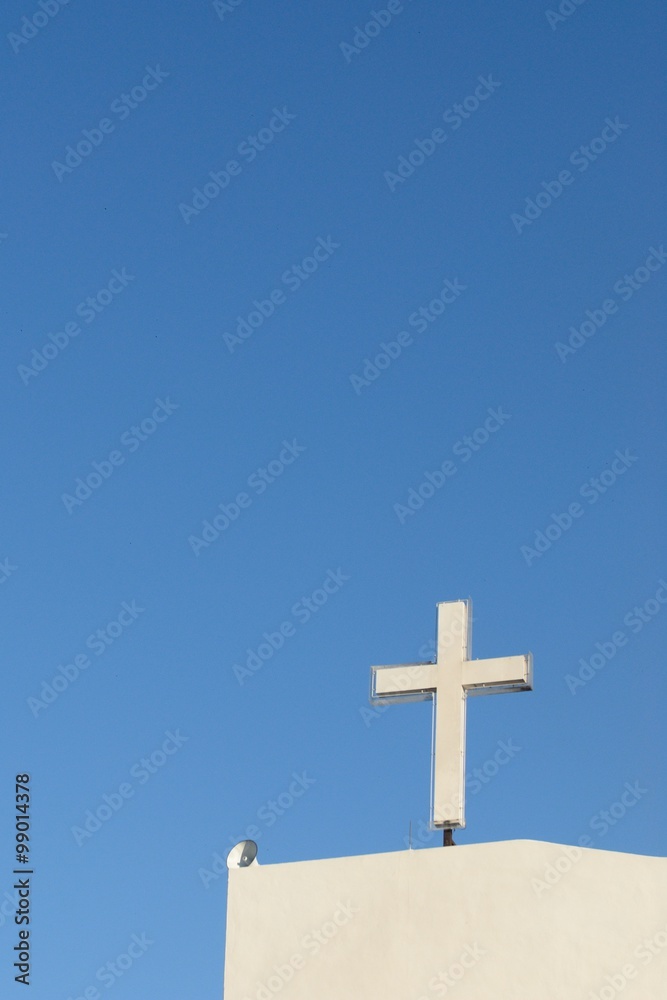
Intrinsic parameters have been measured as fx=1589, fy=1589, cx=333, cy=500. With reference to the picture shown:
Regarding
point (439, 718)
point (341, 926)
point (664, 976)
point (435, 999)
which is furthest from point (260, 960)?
point (664, 976)

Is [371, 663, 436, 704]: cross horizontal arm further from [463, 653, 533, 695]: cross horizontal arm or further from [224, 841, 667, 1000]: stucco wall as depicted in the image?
[224, 841, 667, 1000]: stucco wall

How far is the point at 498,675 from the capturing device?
15.0 meters

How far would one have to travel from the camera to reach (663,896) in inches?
507

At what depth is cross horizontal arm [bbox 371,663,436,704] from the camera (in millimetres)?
15289

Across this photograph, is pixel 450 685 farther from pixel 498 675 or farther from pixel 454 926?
pixel 454 926

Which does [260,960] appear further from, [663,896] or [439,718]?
[663,896]

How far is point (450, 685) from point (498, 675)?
486 mm

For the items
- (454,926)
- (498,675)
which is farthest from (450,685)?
(454,926)

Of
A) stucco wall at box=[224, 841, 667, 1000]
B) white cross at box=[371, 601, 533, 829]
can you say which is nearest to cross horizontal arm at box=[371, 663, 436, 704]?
white cross at box=[371, 601, 533, 829]

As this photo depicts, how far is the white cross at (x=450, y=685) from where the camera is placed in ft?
47.9

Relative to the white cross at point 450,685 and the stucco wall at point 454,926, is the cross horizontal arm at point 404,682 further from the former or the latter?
the stucco wall at point 454,926

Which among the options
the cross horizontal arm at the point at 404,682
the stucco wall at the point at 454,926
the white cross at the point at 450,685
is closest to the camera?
the stucco wall at the point at 454,926

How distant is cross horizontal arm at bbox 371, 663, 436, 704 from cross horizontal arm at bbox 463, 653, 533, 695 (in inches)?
14.6

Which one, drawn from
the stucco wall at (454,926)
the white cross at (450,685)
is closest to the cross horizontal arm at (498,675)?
the white cross at (450,685)
